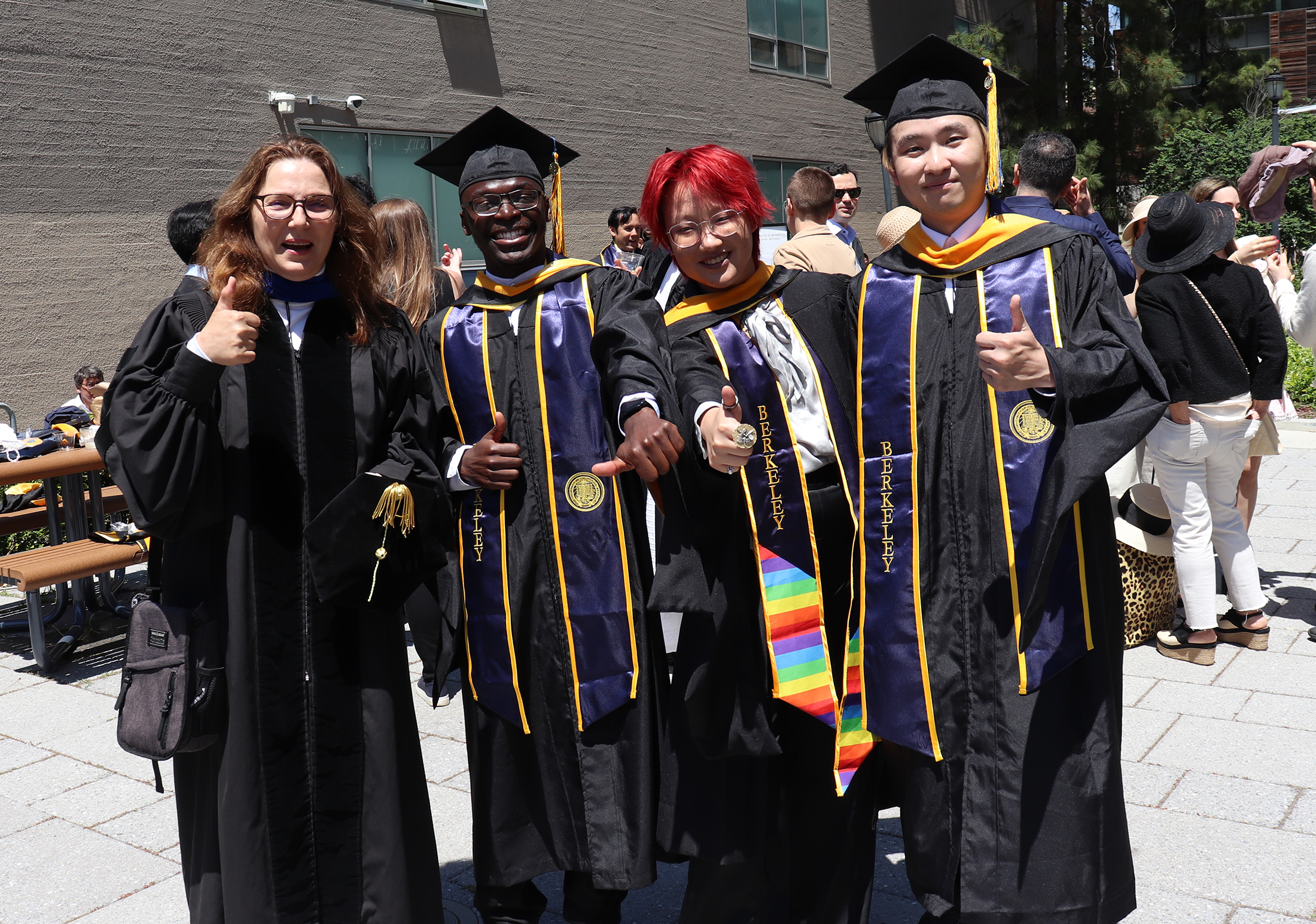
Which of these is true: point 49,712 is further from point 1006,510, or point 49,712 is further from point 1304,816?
point 1304,816

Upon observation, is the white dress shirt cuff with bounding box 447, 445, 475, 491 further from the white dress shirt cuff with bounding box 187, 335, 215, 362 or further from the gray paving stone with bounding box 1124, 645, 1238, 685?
the gray paving stone with bounding box 1124, 645, 1238, 685

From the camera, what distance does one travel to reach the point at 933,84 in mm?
2453

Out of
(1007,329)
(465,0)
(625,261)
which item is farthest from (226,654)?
(465,0)

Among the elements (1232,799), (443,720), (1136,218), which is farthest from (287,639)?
(1136,218)

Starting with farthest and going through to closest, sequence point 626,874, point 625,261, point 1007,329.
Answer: point 625,261, point 626,874, point 1007,329

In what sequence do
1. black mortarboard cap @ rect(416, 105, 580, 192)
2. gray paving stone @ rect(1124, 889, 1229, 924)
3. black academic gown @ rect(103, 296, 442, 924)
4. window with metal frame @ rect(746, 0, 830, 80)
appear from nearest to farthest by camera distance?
1. black academic gown @ rect(103, 296, 442, 924)
2. black mortarboard cap @ rect(416, 105, 580, 192)
3. gray paving stone @ rect(1124, 889, 1229, 924)
4. window with metal frame @ rect(746, 0, 830, 80)

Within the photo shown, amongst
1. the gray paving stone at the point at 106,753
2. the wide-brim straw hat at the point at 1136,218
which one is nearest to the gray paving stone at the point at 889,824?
the gray paving stone at the point at 106,753

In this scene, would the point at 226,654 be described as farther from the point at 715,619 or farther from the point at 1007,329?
the point at 1007,329

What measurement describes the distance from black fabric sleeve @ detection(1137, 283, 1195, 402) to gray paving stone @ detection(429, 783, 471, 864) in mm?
3387

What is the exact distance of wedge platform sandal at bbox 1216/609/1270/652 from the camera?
5.04 metres

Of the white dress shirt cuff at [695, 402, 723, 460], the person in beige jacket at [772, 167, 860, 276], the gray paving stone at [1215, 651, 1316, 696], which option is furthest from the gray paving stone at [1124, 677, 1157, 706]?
the white dress shirt cuff at [695, 402, 723, 460]

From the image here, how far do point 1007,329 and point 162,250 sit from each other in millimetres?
8908

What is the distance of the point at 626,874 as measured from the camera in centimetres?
269

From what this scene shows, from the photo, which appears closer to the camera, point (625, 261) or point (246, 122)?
point (625, 261)
